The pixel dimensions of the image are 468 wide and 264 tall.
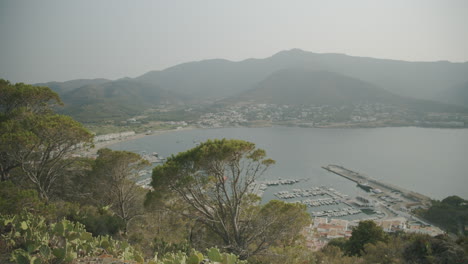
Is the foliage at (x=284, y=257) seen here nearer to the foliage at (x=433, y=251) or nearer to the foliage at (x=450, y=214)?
the foliage at (x=433, y=251)

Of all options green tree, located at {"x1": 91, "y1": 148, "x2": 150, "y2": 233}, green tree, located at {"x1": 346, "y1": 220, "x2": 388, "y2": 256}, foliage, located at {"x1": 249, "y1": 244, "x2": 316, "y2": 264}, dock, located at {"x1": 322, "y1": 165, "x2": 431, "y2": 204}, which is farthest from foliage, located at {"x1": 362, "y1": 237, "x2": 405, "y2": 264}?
dock, located at {"x1": 322, "y1": 165, "x2": 431, "y2": 204}

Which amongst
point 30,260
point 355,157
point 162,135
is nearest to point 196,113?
point 162,135

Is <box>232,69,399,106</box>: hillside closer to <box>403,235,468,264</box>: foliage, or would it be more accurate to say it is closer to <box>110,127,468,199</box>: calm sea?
<box>110,127,468,199</box>: calm sea

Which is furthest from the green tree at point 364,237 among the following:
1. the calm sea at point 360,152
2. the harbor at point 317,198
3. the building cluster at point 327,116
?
the building cluster at point 327,116

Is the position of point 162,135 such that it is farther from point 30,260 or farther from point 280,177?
point 30,260

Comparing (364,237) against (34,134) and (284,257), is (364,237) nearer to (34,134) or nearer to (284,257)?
(284,257)

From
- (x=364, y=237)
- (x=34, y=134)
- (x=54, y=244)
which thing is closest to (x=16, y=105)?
(x=34, y=134)
